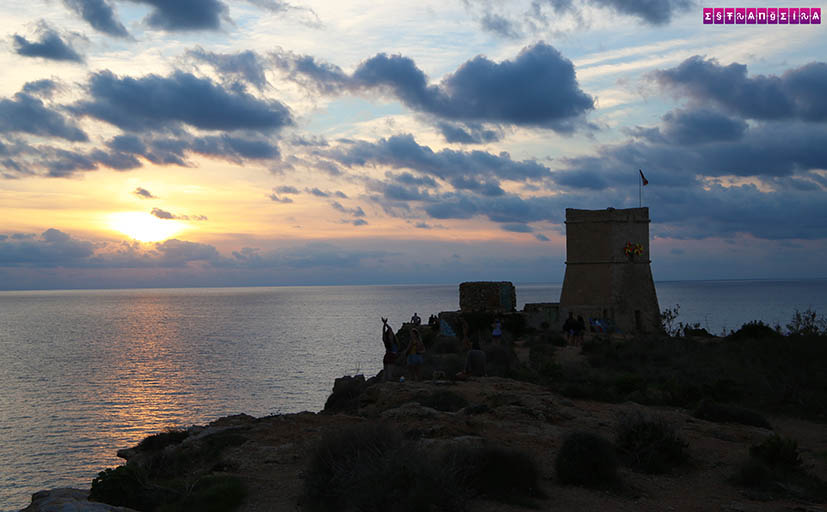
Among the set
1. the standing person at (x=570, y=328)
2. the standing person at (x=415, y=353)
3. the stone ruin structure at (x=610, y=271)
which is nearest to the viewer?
the standing person at (x=415, y=353)

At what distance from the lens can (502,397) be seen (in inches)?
584

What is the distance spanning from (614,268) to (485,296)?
25.7 feet

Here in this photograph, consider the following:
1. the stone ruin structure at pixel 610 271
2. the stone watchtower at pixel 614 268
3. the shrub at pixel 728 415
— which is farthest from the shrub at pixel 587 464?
the stone watchtower at pixel 614 268

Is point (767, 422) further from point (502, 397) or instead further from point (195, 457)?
point (195, 457)

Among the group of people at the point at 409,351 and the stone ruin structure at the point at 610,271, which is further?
the stone ruin structure at the point at 610,271

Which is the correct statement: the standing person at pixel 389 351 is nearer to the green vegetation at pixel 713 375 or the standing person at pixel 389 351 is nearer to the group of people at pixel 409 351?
the group of people at pixel 409 351

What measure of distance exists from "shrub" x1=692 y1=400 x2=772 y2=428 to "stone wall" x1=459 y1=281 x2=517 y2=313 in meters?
23.2

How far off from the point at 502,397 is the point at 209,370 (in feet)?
132

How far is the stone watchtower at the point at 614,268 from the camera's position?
3572cm

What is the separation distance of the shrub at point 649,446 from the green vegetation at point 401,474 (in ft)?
8.43

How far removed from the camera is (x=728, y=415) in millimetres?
15086

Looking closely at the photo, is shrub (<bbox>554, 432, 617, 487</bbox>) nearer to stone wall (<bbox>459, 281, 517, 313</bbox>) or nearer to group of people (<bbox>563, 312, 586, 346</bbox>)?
group of people (<bbox>563, 312, 586, 346</bbox>)

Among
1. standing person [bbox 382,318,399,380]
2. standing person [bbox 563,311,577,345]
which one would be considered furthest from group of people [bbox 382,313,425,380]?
standing person [bbox 563,311,577,345]

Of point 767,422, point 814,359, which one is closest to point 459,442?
point 767,422
